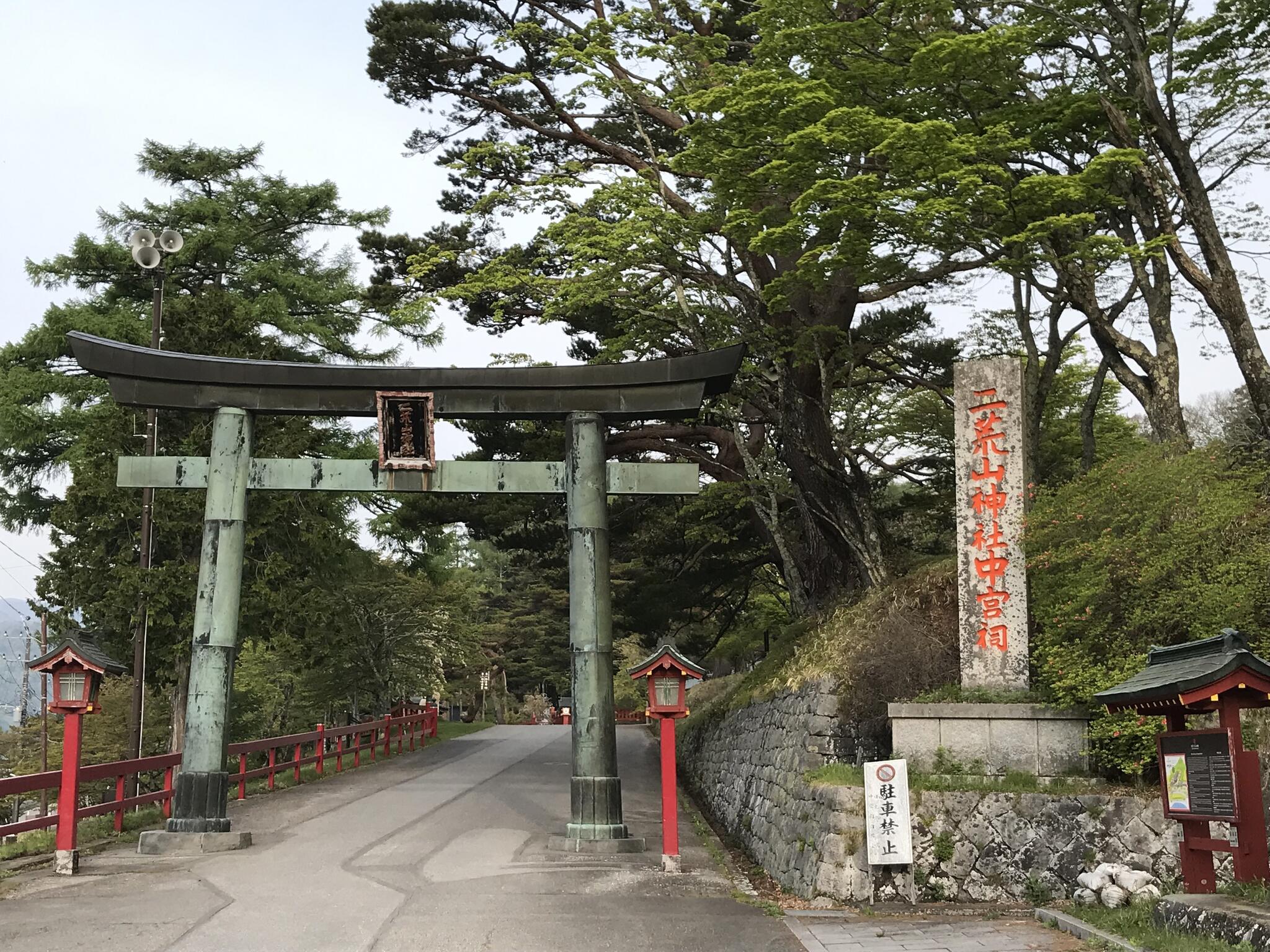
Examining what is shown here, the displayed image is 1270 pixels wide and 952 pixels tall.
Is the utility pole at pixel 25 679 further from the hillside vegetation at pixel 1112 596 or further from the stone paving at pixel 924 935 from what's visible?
the stone paving at pixel 924 935

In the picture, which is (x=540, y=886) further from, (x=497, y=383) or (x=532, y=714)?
(x=532, y=714)

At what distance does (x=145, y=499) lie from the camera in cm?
1917

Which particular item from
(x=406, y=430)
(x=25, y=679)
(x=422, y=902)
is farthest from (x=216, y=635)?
(x=25, y=679)

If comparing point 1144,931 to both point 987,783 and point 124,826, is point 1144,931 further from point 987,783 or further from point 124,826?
point 124,826

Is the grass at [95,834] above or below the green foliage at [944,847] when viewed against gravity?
below

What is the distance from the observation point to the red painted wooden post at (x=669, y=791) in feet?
39.3

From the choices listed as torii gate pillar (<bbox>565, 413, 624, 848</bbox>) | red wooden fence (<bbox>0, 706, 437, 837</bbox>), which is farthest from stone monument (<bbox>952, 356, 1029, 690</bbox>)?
red wooden fence (<bbox>0, 706, 437, 837</bbox>)

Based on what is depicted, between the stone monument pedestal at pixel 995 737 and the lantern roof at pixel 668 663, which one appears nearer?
the stone monument pedestal at pixel 995 737

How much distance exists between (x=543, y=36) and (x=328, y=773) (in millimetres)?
15784

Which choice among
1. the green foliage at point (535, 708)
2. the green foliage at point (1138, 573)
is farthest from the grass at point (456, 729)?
the green foliage at point (1138, 573)

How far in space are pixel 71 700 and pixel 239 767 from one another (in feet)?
31.7

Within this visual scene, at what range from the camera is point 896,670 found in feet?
42.7

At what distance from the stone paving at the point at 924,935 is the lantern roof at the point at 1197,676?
6.68 feet

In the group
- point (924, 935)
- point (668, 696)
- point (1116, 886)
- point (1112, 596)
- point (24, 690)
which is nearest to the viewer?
point (924, 935)
